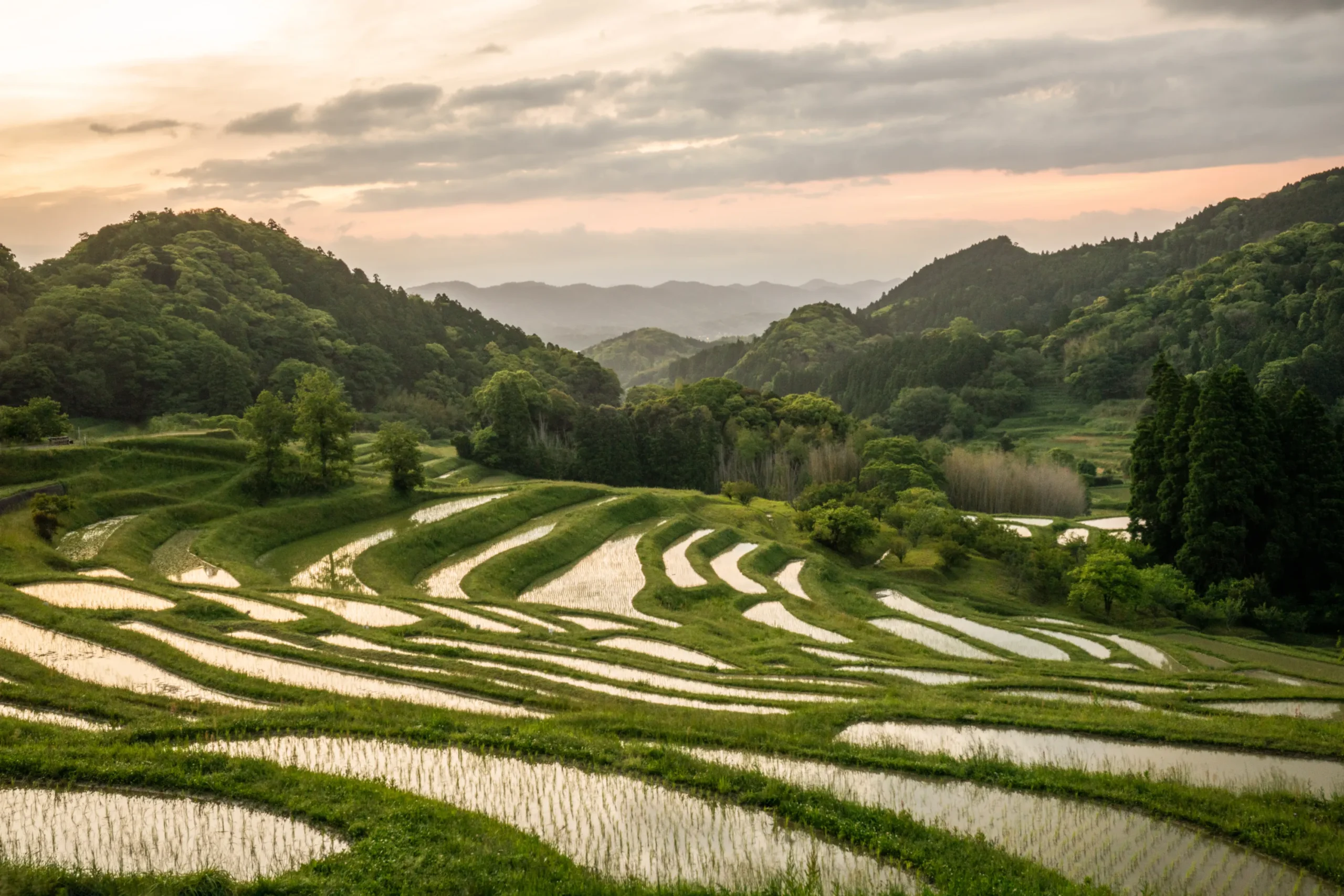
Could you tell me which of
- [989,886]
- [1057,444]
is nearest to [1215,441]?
[989,886]

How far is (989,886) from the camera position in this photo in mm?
9961

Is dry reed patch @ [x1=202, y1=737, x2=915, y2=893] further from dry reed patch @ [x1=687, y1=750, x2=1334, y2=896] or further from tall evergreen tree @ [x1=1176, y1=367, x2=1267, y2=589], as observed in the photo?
tall evergreen tree @ [x1=1176, y1=367, x2=1267, y2=589]

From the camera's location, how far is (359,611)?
2541cm

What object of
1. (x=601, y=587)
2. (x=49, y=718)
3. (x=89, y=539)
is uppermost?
(x=89, y=539)

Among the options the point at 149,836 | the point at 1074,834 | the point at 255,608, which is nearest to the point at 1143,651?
the point at 1074,834

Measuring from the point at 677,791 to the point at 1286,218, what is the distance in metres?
236

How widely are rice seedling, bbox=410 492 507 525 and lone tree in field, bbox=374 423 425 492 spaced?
1.84 meters

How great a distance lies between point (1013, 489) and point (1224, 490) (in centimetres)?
3385

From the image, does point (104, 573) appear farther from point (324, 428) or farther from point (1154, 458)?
point (1154, 458)

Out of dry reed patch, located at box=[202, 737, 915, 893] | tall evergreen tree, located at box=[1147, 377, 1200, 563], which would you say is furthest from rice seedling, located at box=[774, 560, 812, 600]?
dry reed patch, located at box=[202, 737, 915, 893]

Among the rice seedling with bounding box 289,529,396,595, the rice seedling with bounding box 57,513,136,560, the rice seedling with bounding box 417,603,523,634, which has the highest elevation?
the rice seedling with bounding box 57,513,136,560

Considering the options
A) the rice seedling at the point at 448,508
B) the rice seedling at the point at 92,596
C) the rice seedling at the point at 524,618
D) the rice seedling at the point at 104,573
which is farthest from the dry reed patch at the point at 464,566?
the rice seedling at the point at 104,573

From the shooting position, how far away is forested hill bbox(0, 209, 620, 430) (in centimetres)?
6962

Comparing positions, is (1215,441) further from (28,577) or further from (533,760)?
(28,577)
